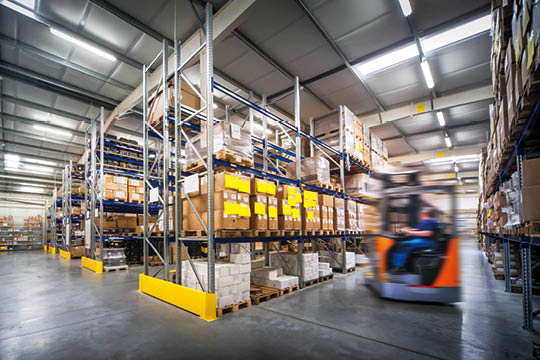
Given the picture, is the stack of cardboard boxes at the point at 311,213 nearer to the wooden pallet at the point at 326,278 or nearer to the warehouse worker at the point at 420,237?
the wooden pallet at the point at 326,278

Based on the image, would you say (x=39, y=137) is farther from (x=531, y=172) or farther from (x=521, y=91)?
(x=531, y=172)

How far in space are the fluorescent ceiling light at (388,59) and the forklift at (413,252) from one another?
4492mm

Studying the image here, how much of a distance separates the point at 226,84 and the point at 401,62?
5807 mm

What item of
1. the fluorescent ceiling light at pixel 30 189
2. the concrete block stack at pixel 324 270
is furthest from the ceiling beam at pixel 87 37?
the fluorescent ceiling light at pixel 30 189

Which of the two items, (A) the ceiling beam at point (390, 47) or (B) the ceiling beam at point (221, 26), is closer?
(B) the ceiling beam at point (221, 26)

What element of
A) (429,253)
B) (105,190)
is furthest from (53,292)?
(429,253)

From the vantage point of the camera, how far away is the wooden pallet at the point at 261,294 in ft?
17.8

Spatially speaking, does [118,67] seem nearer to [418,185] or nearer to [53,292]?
[53,292]

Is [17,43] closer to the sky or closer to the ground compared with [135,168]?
closer to the sky

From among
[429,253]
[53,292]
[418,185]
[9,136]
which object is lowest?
[53,292]

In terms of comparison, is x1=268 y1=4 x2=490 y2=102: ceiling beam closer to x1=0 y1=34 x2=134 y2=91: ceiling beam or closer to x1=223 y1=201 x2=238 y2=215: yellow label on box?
x1=0 y1=34 x2=134 y2=91: ceiling beam

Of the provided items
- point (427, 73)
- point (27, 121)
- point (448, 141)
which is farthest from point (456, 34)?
point (27, 121)

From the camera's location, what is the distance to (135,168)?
1275 cm

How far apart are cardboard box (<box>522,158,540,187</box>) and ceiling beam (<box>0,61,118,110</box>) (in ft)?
40.3
